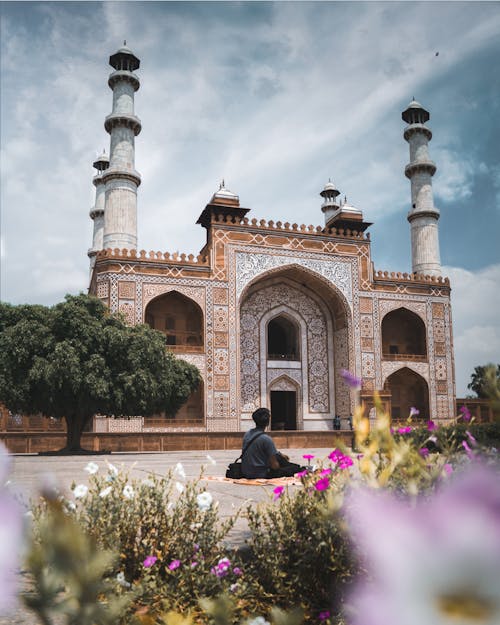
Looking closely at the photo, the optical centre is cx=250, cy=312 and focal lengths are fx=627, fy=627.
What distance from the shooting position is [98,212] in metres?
27.9

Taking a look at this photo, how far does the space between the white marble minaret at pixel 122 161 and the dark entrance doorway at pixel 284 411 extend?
7.88 metres

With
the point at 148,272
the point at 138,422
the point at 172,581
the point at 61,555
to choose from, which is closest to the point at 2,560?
the point at 61,555

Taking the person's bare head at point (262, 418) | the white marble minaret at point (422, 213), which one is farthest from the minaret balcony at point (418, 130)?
the person's bare head at point (262, 418)

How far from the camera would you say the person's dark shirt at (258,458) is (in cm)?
529

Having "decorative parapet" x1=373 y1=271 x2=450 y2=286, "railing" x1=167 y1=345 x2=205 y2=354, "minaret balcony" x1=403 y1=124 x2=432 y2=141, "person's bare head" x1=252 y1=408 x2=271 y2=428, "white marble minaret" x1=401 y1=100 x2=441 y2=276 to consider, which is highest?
"minaret balcony" x1=403 y1=124 x2=432 y2=141

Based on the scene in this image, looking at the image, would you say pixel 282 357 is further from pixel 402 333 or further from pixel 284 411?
pixel 402 333

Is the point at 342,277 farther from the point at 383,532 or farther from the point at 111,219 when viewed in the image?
the point at 383,532

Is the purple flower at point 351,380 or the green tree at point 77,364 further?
the green tree at point 77,364

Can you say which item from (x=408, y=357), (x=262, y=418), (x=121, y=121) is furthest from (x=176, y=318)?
(x=262, y=418)

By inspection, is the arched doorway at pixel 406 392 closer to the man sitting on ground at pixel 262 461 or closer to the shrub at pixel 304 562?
the man sitting on ground at pixel 262 461

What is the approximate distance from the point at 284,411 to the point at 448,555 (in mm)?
23557

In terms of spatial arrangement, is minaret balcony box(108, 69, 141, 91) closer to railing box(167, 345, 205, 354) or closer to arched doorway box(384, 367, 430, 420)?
railing box(167, 345, 205, 354)

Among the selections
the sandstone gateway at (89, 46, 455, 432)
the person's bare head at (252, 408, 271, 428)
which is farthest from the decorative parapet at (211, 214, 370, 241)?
the person's bare head at (252, 408, 271, 428)

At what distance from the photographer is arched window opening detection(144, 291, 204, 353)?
2116cm
